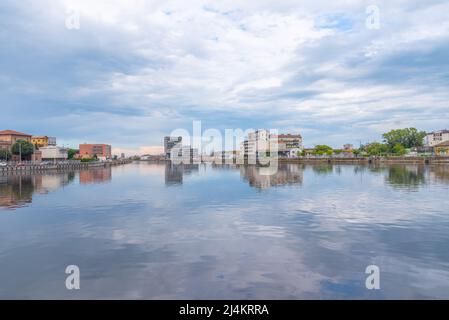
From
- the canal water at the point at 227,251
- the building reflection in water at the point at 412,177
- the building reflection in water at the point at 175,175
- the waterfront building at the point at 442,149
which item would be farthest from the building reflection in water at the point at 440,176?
the waterfront building at the point at 442,149

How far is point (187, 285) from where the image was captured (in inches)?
513

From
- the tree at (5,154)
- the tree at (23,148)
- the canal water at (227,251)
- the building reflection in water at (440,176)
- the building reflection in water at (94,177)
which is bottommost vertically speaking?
the canal water at (227,251)

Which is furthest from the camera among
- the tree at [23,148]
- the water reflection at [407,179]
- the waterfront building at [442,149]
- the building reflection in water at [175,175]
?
the waterfront building at [442,149]

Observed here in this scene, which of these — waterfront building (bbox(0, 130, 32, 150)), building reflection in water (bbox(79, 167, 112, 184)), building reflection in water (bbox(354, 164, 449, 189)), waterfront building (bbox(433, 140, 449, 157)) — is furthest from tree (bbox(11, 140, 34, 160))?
waterfront building (bbox(433, 140, 449, 157))

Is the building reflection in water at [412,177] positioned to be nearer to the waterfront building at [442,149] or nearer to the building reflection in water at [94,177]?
the building reflection in water at [94,177]

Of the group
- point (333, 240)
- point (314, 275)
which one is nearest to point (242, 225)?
point (333, 240)

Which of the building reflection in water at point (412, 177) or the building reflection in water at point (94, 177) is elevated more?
the building reflection in water at point (94, 177)

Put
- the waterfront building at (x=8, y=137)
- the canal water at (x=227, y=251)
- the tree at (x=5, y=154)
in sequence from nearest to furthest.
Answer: the canal water at (x=227, y=251)
the tree at (x=5, y=154)
the waterfront building at (x=8, y=137)

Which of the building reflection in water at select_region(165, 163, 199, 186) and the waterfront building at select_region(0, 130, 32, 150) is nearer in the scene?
the building reflection in water at select_region(165, 163, 199, 186)

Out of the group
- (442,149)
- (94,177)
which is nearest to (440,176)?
(94,177)

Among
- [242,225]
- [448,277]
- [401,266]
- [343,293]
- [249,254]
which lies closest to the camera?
[343,293]

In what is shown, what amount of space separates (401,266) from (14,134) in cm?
20472

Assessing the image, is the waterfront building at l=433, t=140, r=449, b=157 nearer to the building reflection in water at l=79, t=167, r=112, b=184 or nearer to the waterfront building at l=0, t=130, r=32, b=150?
the building reflection in water at l=79, t=167, r=112, b=184

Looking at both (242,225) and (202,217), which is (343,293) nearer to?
(242,225)
